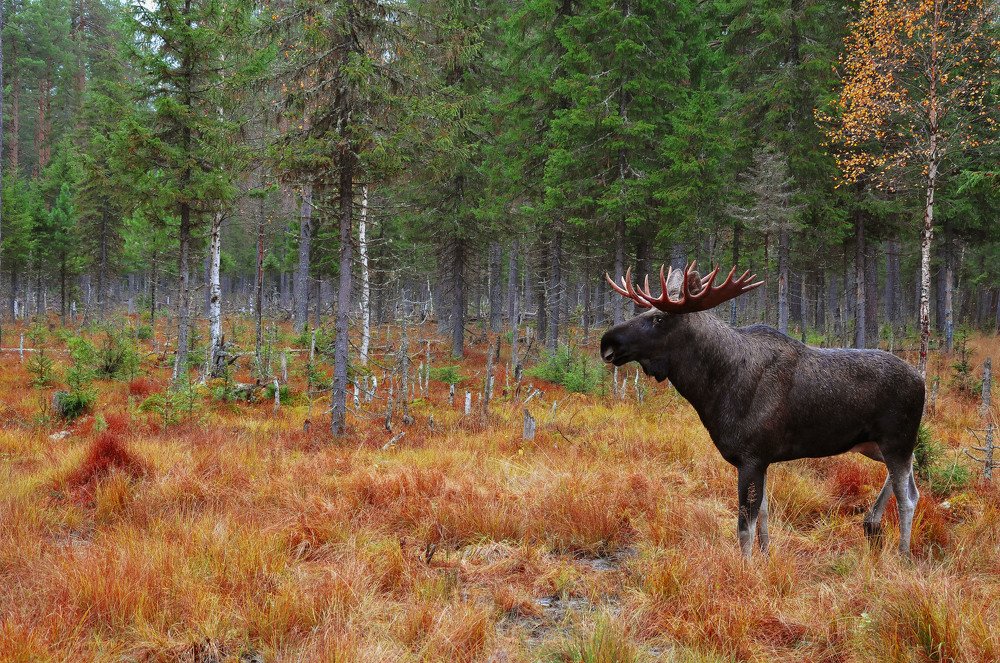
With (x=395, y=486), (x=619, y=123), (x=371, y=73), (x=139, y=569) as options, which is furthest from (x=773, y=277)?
(x=139, y=569)

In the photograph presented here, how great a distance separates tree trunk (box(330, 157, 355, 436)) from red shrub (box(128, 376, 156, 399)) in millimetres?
6728

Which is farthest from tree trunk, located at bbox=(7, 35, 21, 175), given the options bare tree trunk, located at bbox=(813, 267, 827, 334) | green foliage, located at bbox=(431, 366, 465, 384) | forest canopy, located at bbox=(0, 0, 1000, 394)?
bare tree trunk, located at bbox=(813, 267, 827, 334)

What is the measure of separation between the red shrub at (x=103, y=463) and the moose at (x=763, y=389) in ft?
19.6

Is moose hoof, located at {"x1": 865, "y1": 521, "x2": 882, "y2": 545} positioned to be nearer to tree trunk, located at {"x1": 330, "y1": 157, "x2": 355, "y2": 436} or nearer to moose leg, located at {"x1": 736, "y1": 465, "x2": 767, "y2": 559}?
moose leg, located at {"x1": 736, "y1": 465, "x2": 767, "y2": 559}

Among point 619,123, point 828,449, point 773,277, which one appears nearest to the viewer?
point 828,449

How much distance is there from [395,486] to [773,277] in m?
30.0

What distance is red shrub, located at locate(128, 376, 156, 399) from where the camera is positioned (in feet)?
42.5

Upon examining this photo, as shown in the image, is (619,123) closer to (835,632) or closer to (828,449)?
(828,449)

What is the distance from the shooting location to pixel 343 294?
900 cm

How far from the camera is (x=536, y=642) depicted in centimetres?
332

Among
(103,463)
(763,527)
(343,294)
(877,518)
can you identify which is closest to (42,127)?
(343,294)

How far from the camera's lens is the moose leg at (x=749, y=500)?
3.96 meters

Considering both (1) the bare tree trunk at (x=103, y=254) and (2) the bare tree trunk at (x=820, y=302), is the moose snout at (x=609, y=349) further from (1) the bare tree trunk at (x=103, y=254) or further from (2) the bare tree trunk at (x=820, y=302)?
(1) the bare tree trunk at (x=103, y=254)

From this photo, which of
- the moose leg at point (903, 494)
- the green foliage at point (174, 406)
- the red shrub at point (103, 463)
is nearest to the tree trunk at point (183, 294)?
the green foliage at point (174, 406)
